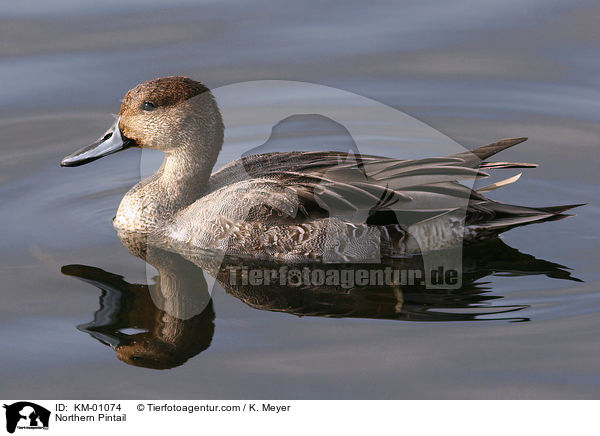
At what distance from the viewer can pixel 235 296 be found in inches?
269

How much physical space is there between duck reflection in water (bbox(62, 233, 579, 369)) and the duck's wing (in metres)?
0.44

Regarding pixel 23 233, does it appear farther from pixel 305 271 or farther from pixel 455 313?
pixel 455 313

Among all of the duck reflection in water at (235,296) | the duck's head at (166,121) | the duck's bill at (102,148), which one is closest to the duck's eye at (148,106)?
the duck's head at (166,121)

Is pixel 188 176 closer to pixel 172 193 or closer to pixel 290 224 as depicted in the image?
pixel 172 193

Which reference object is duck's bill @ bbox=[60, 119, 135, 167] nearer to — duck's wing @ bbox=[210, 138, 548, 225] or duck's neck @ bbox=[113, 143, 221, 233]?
duck's neck @ bbox=[113, 143, 221, 233]

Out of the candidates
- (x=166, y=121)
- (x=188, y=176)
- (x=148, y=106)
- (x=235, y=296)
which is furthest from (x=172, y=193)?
(x=235, y=296)

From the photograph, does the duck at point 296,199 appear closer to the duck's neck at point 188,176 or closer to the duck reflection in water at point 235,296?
the duck's neck at point 188,176

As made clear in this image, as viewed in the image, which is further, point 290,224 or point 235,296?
point 290,224

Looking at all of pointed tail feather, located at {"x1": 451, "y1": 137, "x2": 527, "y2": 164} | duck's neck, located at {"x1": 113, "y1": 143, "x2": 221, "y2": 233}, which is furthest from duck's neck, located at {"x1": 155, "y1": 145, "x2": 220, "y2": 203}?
pointed tail feather, located at {"x1": 451, "y1": 137, "x2": 527, "y2": 164}

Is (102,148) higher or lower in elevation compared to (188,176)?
higher
